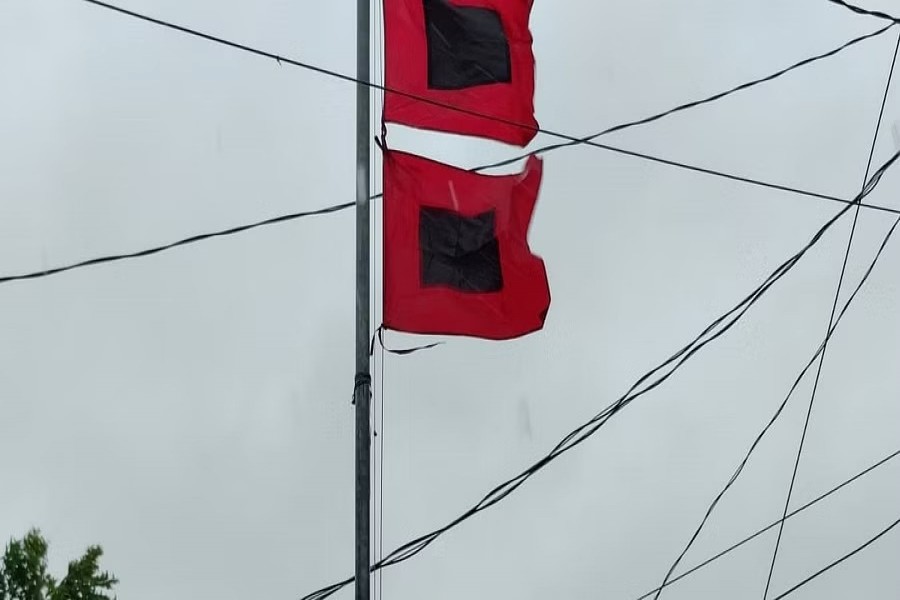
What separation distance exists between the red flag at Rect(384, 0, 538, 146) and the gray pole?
1.02ft

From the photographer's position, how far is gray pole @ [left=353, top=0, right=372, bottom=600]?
765 cm

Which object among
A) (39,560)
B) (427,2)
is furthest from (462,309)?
(39,560)

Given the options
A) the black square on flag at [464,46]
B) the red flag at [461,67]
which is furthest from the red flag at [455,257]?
the black square on flag at [464,46]

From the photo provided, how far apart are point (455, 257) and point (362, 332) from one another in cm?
78

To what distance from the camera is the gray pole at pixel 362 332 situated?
25.1 feet

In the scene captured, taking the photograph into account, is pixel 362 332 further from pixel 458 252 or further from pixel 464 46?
pixel 464 46

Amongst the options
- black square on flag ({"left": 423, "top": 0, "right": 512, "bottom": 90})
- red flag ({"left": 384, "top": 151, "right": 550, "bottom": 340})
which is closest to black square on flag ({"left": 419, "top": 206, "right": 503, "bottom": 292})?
red flag ({"left": 384, "top": 151, "right": 550, "bottom": 340})

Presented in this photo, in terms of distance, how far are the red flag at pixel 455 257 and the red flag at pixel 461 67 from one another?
330mm

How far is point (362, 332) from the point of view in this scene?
8.12 m

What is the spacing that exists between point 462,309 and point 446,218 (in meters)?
0.63

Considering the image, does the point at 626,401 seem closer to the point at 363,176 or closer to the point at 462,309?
the point at 462,309

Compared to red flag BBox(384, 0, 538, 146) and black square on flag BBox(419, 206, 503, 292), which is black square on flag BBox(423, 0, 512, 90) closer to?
red flag BBox(384, 0, 538, 146)

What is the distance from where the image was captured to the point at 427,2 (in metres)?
8.76

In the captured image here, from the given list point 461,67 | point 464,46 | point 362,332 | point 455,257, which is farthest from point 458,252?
point 464,46
